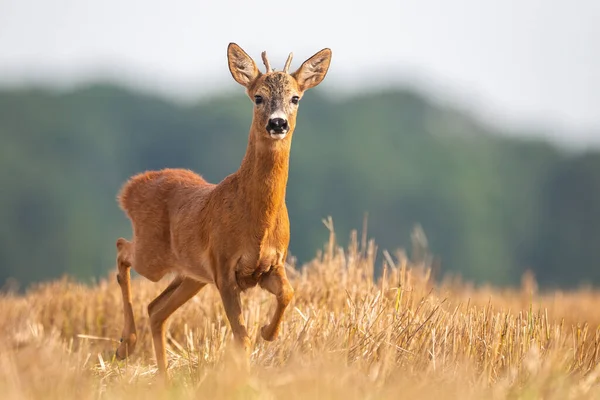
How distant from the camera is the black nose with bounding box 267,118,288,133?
820cm

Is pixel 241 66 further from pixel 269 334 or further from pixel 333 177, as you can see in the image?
pixel 333 177

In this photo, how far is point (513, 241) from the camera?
92.9 m

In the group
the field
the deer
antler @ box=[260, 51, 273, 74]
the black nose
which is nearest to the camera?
the field

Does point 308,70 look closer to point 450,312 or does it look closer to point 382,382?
point 450,312

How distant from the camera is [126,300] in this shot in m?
10.0

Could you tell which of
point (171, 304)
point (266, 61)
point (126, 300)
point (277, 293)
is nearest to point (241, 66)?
point (266, 61)

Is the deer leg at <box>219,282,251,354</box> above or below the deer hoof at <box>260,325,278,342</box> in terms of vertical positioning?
above

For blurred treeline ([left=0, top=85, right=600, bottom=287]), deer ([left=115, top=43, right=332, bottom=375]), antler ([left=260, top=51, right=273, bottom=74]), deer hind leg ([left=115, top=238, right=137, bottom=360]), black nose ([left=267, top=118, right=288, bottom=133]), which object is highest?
antler ([left=260, top=51, right=273, bottom=74])

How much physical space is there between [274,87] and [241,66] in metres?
0.51

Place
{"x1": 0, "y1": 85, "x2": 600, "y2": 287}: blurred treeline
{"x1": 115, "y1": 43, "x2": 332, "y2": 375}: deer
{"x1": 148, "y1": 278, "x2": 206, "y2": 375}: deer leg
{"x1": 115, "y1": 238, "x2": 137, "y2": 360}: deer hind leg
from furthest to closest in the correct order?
{"x1": 0, "y1": 85, "x2": 600, "y2": 287}: blurred treeline
{"x1": 115, "y1": 238, "x2": 137, "y2": 360}: deer hind leg
{"x1": 148, "y1": 278, "x2": 206, "y2": 375}: deer leg
{"x1": 115, "y1": 43, "x2": 332, "y2": 375}: deer

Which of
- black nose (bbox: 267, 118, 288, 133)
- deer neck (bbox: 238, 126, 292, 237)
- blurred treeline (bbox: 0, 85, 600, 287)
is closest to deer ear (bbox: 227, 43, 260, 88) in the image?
deer neck (bbox: 238, 126, 292, 237)

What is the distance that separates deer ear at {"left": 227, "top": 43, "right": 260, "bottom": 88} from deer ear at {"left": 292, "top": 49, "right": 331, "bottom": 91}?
32cm

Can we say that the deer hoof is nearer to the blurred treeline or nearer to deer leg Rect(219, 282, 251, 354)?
deer leg Rect(219, 282, 251, 354)

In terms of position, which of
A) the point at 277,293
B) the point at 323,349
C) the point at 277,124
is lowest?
the point at 323,349
